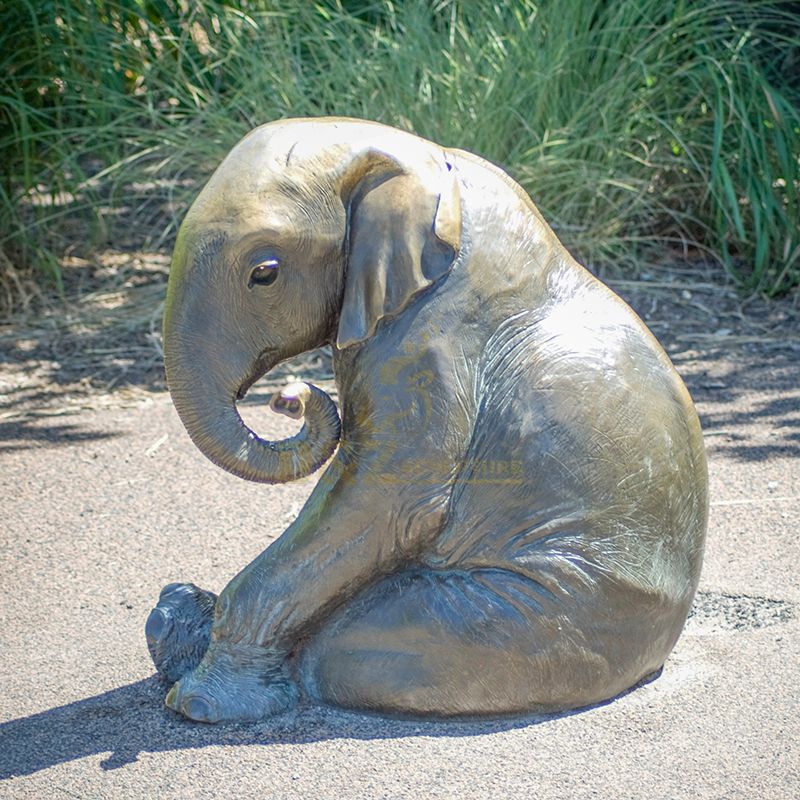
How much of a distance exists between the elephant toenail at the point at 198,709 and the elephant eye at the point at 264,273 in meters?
1.03

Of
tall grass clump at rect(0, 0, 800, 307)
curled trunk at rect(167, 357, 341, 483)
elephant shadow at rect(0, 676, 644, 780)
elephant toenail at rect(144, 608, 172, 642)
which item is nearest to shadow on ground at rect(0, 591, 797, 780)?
elephant shadow at rect(0, 676, 644, 780)

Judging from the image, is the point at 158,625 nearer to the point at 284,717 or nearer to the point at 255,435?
the point at 284,717

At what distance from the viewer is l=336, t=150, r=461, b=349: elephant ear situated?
9.89ft

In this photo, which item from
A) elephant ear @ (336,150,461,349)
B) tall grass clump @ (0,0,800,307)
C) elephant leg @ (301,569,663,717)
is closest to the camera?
elephant ear @ (336,150,461,349)

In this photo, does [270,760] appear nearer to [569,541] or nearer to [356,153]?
[569,541]

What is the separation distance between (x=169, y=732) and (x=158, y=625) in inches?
12.0

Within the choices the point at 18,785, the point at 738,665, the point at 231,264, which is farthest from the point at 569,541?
the point at 18,785

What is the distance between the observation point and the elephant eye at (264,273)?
304 cm

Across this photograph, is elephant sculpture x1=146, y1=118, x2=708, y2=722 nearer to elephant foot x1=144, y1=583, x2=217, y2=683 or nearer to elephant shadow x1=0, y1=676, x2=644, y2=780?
elephant shadow x1=0, y1=676, x2=644, y2=780

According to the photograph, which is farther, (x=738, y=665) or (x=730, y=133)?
(x=730, y=133)

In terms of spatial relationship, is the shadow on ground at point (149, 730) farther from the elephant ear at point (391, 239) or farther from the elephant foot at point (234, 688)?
the elephant ear at point (391, 239)

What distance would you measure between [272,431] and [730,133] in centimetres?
364

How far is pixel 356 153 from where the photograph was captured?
3082 mm

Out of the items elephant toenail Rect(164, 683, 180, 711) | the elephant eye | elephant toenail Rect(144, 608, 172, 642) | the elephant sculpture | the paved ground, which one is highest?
the elephant eye
